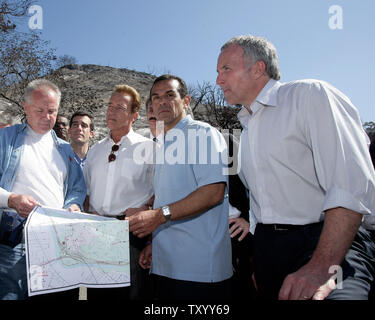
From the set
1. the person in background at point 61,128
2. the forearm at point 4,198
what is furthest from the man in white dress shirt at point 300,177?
the person in background at point 61,128

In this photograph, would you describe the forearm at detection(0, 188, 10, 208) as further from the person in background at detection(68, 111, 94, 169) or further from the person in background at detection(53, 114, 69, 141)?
the person in background at detection(53, 114, 69, 141)

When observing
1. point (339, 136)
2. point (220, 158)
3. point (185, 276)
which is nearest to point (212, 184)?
→ point (220, 158)

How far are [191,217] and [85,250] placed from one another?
810 mm

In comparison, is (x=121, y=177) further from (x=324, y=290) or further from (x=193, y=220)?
(x=324, y=290)

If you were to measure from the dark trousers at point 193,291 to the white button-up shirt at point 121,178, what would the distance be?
2.67 ft

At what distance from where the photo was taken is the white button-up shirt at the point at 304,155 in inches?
50.1

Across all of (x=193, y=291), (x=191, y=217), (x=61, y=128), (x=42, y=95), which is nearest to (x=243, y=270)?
(x=193, y=291)

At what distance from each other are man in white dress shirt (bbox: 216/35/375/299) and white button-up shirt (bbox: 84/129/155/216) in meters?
1.10

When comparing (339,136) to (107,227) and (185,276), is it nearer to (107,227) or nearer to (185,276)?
(107,227)

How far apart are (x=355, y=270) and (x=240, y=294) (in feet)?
5.25

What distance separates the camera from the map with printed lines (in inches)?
68.2

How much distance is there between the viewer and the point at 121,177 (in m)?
2.83

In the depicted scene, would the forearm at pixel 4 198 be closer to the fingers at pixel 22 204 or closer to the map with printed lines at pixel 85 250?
the fingers at pixel 22 204

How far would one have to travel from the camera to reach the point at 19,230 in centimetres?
217
